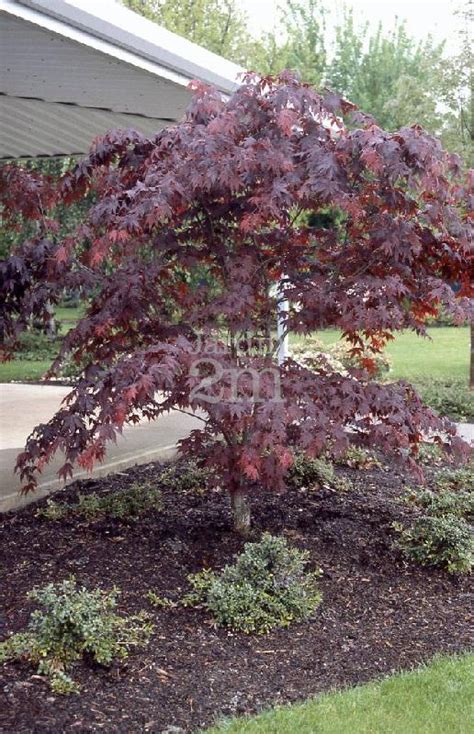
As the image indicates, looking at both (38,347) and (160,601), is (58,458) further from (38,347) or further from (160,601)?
(38,347)

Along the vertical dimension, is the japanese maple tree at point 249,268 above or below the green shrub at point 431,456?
above

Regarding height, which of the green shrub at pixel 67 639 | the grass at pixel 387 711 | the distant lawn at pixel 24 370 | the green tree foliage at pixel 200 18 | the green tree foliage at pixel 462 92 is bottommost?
the grass at pixel 387 711

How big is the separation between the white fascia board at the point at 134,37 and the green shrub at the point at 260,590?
8.14ft

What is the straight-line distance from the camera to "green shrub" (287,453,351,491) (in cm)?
596

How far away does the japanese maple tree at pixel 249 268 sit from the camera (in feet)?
12.7

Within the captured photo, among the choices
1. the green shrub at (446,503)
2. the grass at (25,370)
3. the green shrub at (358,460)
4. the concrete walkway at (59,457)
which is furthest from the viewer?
the grass at (25,370)

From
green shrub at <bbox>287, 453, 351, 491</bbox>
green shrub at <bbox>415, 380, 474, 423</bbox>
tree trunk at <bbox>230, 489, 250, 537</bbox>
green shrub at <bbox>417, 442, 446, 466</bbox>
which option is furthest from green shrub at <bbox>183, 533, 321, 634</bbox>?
green shrub at <bbox>415, 380, 474, 423</bbox>

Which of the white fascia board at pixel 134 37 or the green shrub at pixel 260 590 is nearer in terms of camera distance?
the green shrub at pixel 260 590

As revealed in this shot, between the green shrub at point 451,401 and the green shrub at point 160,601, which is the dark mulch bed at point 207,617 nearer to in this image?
the green shrub at point 160,601

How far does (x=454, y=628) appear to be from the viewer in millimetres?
3955

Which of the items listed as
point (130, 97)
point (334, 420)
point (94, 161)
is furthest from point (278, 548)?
point (130, 97)

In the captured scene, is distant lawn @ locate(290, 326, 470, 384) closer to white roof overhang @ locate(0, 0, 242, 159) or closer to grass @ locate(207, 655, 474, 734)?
white roof overhang @ locate(0, 0, 242, 159)

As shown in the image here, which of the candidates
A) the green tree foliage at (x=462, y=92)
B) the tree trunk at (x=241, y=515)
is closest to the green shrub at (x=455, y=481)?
the tree trunk at (x=241, y=515)

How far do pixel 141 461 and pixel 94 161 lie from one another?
108 inches
